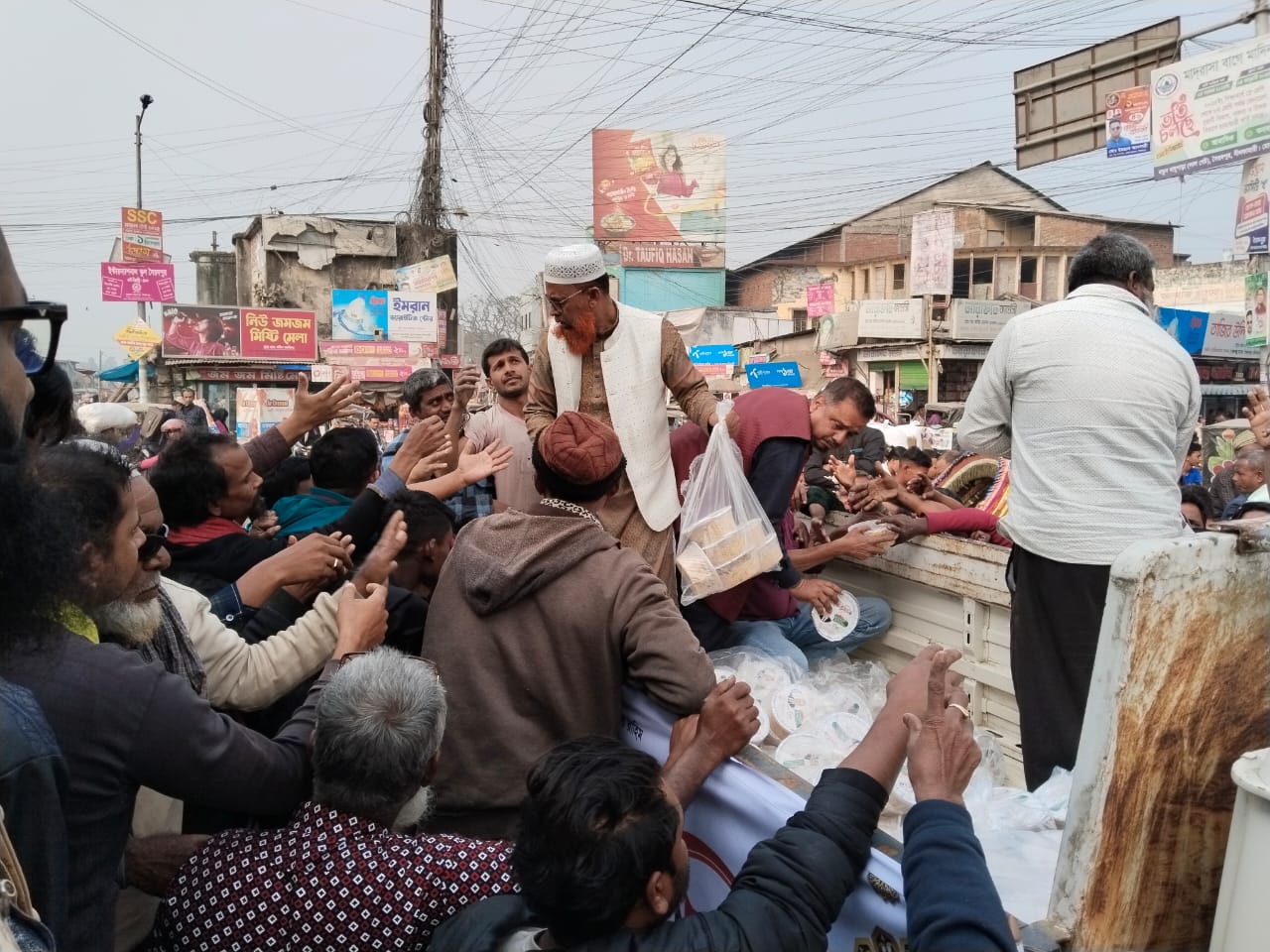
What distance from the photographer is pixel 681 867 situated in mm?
1522

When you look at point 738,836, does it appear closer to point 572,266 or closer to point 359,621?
point 359,621

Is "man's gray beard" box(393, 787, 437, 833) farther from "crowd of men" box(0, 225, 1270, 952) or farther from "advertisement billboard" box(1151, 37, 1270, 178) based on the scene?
"advertisement billboard" box(1151, 37, 1270, 178)

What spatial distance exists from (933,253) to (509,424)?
21.7 metres

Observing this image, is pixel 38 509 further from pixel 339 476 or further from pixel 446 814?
pixel 339 476

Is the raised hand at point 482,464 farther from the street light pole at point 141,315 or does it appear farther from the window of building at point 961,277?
the window of building at point 961,277

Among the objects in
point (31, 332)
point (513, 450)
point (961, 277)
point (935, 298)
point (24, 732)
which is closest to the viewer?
point (24, 732)

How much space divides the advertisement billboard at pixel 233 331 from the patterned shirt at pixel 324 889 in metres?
28.5

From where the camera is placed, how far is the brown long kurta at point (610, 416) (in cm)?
335

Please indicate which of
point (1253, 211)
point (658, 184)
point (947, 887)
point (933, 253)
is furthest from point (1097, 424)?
point (658, 184)

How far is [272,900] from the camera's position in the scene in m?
1.70

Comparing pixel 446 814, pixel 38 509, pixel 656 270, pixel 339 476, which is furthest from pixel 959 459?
pixel 656 270

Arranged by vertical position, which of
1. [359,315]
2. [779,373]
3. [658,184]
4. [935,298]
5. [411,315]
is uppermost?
[658,184]

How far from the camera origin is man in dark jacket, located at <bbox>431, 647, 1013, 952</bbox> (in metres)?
1.38

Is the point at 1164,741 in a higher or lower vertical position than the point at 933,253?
lower
